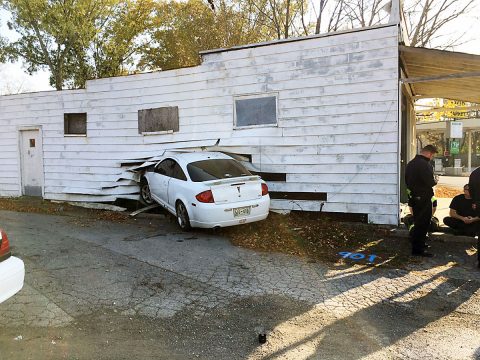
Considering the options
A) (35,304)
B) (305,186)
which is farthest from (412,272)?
(35,304)

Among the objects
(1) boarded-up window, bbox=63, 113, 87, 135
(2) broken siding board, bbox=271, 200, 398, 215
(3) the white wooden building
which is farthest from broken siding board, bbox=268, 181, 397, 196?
(1) boarded-up window, bbox=63, 113, 87, 135

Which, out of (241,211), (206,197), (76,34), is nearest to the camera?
(206,197)

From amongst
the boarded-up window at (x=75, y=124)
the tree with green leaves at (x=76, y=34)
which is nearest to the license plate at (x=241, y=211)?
the boarded-up window at (x=75, y=124)

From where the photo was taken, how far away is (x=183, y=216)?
8.12m

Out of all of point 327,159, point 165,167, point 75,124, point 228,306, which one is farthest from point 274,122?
point 75,124

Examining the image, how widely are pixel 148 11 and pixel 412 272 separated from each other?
28.1m

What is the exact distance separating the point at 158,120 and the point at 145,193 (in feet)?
6.29

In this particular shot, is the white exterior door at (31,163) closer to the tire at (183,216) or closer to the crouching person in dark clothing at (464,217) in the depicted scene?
the tire at (183,216)

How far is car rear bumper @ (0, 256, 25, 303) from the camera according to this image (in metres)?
3.50

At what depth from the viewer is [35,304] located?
14.7 feet

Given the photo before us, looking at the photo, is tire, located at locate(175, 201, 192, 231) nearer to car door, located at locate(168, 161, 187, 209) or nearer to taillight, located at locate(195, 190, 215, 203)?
car door, located at locate(168, 161, 187, 209)

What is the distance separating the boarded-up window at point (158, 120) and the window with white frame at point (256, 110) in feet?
5.76

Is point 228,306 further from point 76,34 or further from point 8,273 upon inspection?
point 76,34

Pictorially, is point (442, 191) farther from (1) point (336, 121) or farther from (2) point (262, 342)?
(2) point (262, 342)
